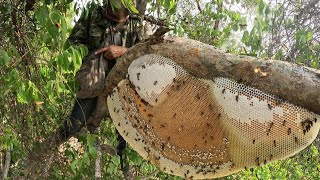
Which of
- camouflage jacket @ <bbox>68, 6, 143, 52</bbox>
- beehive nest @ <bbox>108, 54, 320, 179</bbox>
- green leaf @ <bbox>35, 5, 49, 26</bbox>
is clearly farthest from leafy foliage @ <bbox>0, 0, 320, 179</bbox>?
beehive nest @ <bbox>108, 54, 320, 179</bbox>

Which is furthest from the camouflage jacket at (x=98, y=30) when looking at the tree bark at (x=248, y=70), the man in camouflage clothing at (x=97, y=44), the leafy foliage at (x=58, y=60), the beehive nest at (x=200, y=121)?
the tree bark at (x=248, y=70)

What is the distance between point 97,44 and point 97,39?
0.03 metres

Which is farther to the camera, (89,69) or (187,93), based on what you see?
(89,69)

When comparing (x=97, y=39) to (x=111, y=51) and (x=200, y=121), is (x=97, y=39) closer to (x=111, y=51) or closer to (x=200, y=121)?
(x=111, y=51)

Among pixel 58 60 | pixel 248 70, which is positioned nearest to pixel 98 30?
pixel 58 60

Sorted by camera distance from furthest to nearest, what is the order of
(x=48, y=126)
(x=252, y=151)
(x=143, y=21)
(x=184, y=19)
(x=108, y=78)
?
(x=184, y=19)
(x=48, y=126)
(x=143, y=21)
(x=108, y=78)
(x=252, y=151)

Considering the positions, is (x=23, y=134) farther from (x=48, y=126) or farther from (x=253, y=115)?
(x=253, y=115)

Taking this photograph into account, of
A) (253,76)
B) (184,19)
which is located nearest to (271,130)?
(253,76)

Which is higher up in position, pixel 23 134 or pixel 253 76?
pixel 253 76

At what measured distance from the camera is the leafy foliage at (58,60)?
6.95ft

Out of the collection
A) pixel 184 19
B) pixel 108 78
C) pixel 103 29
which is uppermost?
pixel 103 29

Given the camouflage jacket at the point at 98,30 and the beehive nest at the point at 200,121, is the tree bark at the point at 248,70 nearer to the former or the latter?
the beehive nest at the point at 200,121

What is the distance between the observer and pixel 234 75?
1843 mm

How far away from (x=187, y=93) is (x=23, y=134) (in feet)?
4.52
